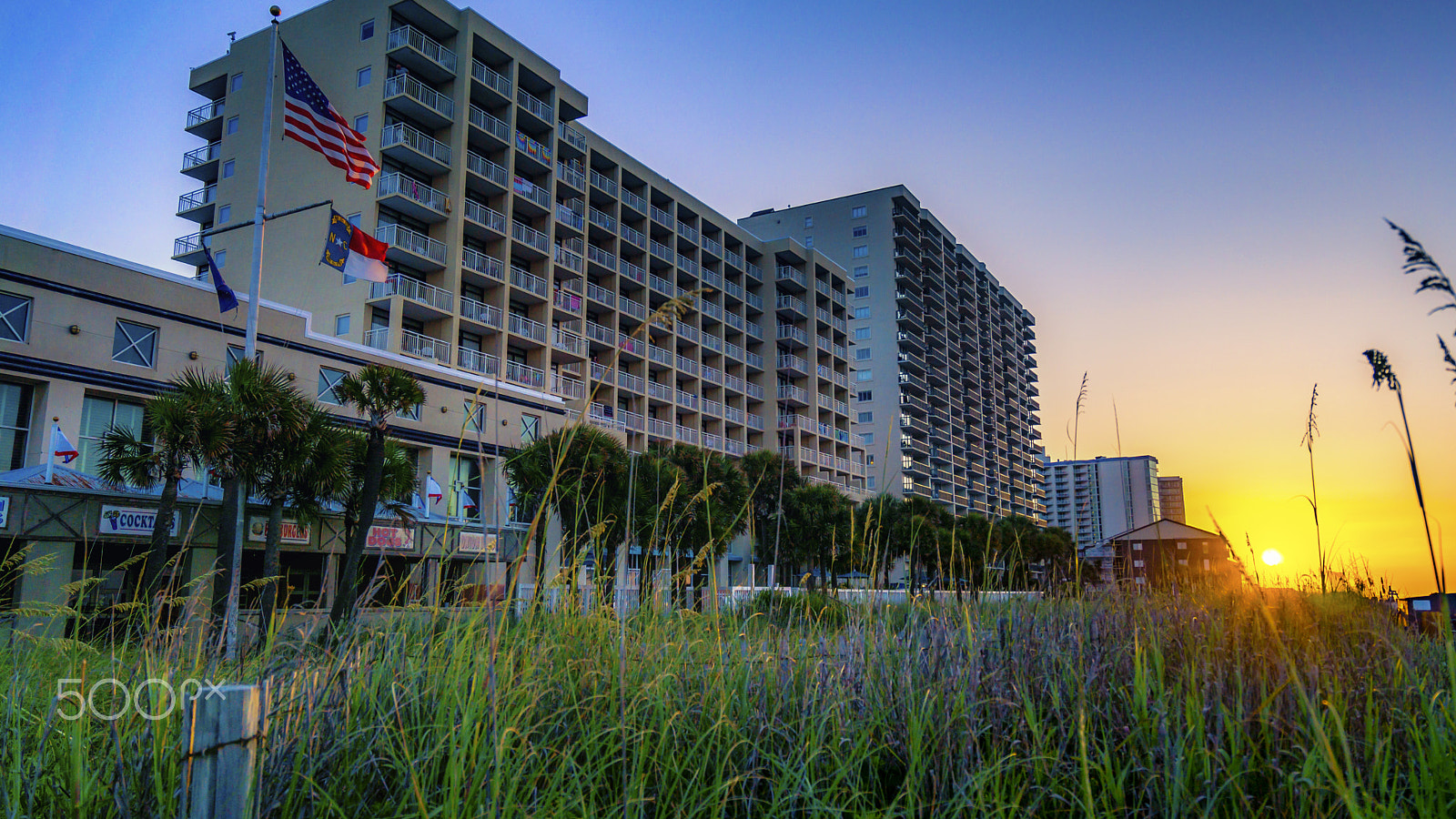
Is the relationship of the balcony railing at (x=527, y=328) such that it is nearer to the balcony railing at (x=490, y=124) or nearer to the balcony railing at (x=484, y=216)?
the balcony railing at (x=484, y=216)

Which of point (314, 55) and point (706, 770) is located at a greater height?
point (314, 55)

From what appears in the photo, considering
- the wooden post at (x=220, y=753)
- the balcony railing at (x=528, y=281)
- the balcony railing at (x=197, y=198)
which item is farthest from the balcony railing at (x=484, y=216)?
the wooden post at (x=220, y=753)

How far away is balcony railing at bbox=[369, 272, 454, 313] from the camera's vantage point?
39.5 meters

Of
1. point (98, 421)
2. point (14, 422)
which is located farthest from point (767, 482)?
point (14, 422)

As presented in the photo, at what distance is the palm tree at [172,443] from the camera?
18.7 metres

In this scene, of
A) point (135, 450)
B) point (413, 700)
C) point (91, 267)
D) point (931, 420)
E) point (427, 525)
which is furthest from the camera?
point (931, 420)

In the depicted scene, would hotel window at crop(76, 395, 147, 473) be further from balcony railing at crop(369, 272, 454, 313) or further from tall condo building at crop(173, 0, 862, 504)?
balcony railing at crop(369, 272, 454, 313)

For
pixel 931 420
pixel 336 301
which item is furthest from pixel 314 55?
pixel 931 420

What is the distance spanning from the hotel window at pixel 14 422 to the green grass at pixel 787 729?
24.6 m

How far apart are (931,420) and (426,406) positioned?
7132 cm

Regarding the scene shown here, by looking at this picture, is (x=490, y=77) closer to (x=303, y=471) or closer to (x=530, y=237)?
(x=530, y=237)

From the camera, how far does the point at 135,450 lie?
68.3ft

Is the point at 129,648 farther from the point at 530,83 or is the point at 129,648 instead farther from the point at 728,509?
the point at 530,83

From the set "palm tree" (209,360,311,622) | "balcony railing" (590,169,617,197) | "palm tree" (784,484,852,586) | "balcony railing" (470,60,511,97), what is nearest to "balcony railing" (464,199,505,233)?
"balcony railing" (470,60,511,97)
